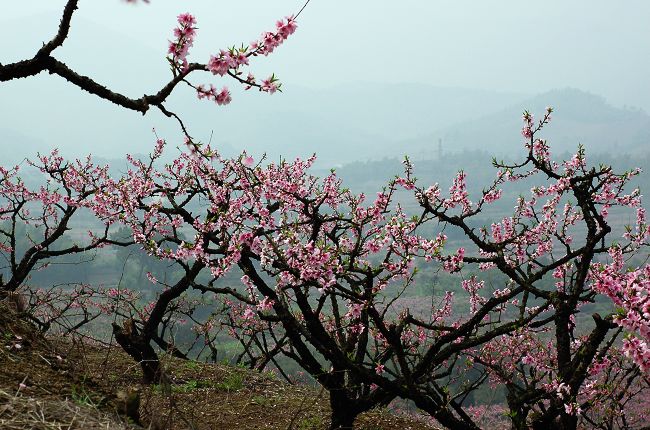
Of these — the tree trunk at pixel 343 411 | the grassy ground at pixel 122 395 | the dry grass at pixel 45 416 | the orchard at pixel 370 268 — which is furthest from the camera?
the tree trunk at pixel 343 411

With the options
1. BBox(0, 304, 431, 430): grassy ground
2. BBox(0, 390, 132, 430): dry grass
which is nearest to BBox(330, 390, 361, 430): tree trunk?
BBox(0, 304, 431, 430): grassy ground

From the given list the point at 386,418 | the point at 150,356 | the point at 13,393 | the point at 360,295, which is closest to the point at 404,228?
the point at 360,295

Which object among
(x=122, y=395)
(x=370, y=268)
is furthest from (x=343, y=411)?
(x=122, y=395)

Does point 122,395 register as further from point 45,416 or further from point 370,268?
point 370,268

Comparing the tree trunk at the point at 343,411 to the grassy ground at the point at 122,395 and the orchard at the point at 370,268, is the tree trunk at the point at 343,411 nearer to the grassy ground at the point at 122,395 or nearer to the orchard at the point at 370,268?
the orchard at the point at 370,268

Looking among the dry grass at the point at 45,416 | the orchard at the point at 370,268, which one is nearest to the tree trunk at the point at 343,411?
the orchard at the point at 370,268

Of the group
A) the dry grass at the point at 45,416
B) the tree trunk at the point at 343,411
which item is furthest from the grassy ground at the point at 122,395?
the tree trunk at the point at 343,411

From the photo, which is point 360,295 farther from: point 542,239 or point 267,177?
point 542,239

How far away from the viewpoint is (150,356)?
8.40 metres

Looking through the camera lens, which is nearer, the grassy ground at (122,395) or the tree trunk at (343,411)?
the grassy ground at (122,395)

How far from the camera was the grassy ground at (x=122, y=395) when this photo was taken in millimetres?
3383

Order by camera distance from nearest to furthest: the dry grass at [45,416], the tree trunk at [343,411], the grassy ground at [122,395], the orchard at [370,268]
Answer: the dry grass at [45,416], the grassy ground at [122,395], the orchard at [370,268], the tree trunk at [343,411]

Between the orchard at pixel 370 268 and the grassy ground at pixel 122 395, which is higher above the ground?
the orchard at pixel 370 268

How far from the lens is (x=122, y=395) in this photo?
407cm
